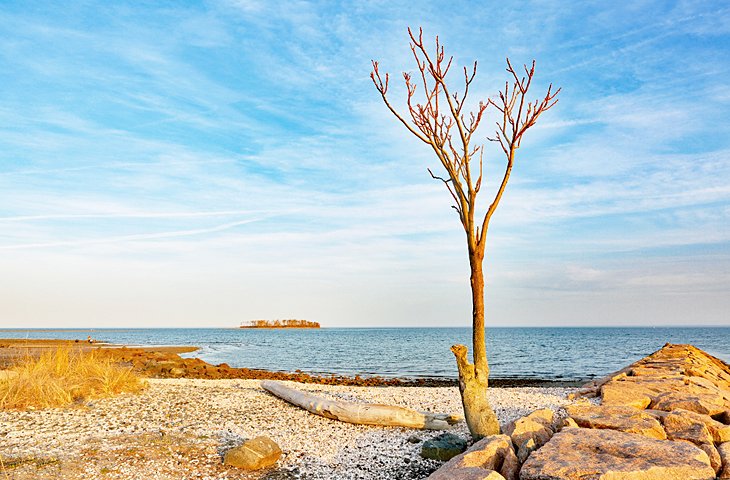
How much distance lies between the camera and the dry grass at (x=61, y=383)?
1053 centimetres

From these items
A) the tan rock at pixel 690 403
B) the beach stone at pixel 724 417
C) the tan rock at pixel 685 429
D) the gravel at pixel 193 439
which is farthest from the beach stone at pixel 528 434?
the beach stone at pixel 724 417

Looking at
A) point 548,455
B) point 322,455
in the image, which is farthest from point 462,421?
point 548,455

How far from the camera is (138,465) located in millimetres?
7402

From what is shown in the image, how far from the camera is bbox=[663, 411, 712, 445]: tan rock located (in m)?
6.65

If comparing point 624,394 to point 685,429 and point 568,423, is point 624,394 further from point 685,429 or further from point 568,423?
point 568,423

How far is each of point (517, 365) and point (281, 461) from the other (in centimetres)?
2726

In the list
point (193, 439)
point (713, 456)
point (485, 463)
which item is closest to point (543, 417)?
point (713, 456)

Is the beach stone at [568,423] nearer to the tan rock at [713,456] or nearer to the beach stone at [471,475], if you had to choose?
the tan rock at [713,456]

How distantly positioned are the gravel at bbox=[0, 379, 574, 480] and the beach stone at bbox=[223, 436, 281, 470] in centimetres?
13

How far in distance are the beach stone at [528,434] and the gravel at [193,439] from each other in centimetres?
145

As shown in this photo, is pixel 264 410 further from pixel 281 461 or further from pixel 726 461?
pixel 726 461

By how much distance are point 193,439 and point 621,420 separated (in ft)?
21.8

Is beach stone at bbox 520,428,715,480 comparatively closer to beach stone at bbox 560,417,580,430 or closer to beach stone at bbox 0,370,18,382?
beach stone at bbox 560,417,580,430

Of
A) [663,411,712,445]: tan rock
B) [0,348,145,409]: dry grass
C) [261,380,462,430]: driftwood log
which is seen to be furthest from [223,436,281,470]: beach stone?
[663,411,712,445]: tan rock
